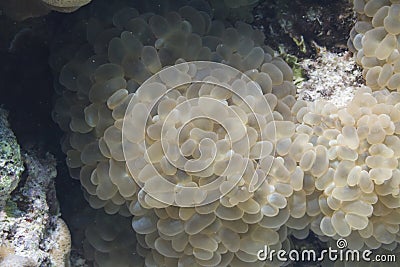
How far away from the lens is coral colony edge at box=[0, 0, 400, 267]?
6.97ft

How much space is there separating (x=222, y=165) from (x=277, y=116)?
41cm

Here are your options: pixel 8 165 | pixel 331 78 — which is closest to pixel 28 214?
pixel 8 165

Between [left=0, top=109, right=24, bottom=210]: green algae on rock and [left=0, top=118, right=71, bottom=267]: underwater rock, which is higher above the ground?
[left=0, top=109, right=24, bottom=210]: green algae on rock

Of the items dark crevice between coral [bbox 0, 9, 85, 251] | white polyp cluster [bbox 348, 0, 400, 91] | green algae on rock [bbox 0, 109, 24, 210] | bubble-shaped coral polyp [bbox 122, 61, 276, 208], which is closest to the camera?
green algae on rock [bbox 0, 109, 24, 210]

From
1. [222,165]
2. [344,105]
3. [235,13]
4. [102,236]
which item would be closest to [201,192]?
[222,165]

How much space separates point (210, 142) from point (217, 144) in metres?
0.03

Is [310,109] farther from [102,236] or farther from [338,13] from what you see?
[102,236]

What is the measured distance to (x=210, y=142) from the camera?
2111 millimetres

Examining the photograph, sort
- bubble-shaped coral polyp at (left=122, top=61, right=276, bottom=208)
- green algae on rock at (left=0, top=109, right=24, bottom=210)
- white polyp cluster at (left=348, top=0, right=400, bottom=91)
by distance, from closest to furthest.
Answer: green algae on rock at (left=0, top=109, right=24, bottom=210)
bubble-shaped coral polyp at (left=122, top=61, right=276, bottom=208)
white polyp cluster at (left=348, top=0, right=400, bottom=91)

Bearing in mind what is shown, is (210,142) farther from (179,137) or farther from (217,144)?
(179,137)

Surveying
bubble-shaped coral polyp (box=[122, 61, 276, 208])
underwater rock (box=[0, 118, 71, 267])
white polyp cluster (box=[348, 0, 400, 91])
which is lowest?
underwater rock (box=[0, 118, 71, 267])

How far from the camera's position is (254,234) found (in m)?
2.23

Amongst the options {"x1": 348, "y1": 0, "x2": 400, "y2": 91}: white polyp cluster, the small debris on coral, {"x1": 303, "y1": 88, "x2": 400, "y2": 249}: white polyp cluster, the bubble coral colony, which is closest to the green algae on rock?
the bubble coral colony

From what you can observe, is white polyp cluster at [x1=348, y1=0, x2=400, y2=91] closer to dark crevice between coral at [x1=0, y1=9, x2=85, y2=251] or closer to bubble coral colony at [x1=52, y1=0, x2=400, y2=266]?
bubble coral colony at [x1=52, y1=0, x2=400, y2=266]
